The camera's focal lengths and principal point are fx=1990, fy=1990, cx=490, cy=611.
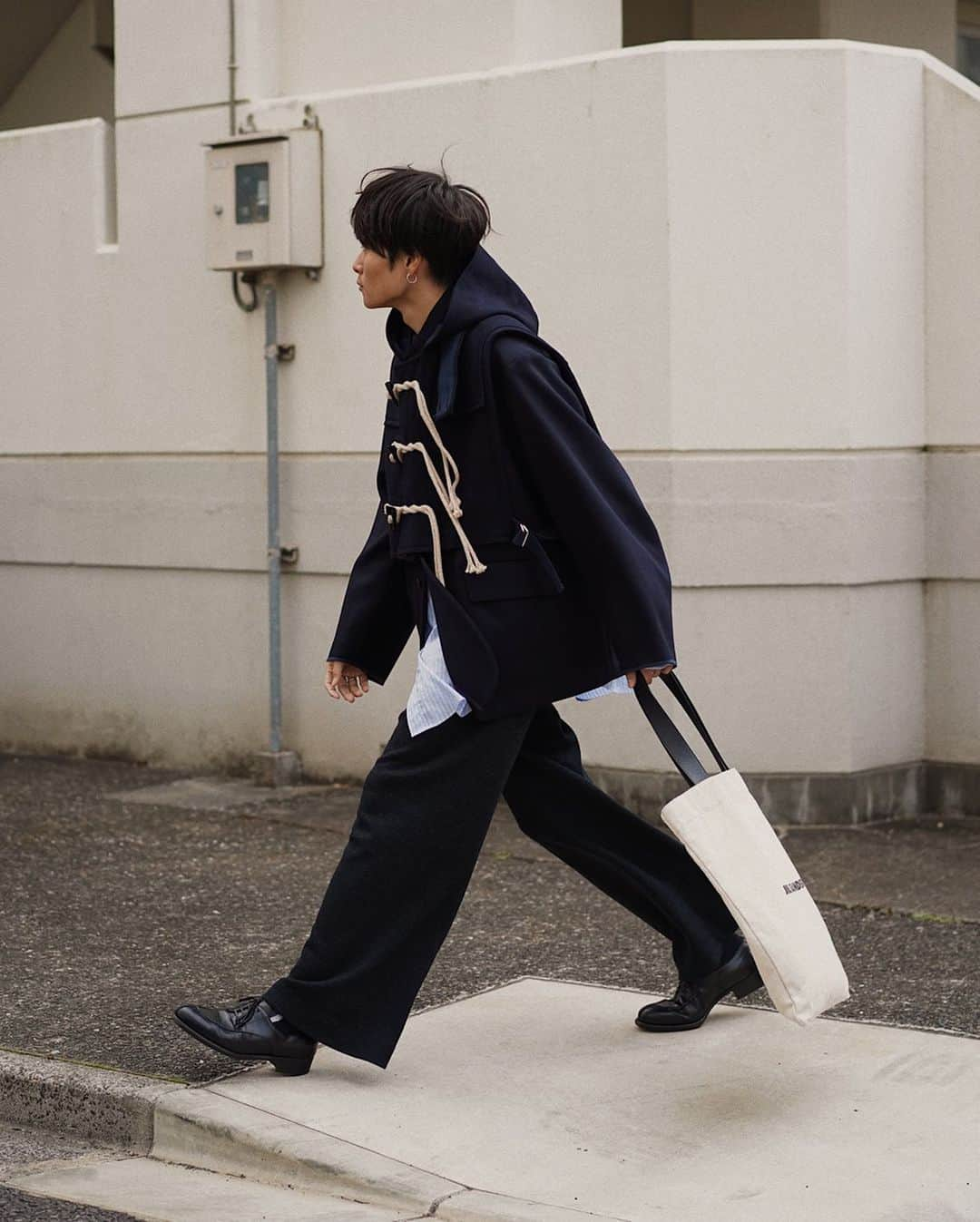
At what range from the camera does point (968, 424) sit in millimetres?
7520

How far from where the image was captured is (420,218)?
4.25 m

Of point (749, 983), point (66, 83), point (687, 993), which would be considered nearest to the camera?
point (749, 983)

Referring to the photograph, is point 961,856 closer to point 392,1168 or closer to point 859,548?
point 859,548

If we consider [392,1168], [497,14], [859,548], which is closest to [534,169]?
[497,14]

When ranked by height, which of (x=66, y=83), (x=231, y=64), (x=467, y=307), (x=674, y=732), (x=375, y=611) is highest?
(x=66, y=83)

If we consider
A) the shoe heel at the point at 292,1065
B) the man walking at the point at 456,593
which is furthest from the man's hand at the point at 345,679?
the shoe heel at the point at 292,1065

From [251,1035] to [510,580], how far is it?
1140 mm

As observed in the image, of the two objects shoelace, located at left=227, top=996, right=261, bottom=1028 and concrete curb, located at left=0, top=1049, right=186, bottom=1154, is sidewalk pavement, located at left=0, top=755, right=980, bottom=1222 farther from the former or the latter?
shoelace, located at left=227, top=996, right=261, bottom=1028

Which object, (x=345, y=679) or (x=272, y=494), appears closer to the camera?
(x=345, y=679)

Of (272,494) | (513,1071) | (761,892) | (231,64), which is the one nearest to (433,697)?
(761,892)

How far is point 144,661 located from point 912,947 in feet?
14.2

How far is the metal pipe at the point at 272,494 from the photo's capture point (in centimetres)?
829

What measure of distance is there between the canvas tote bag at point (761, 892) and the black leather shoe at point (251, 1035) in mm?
986

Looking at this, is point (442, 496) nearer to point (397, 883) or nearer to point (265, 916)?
point (397, 883)
